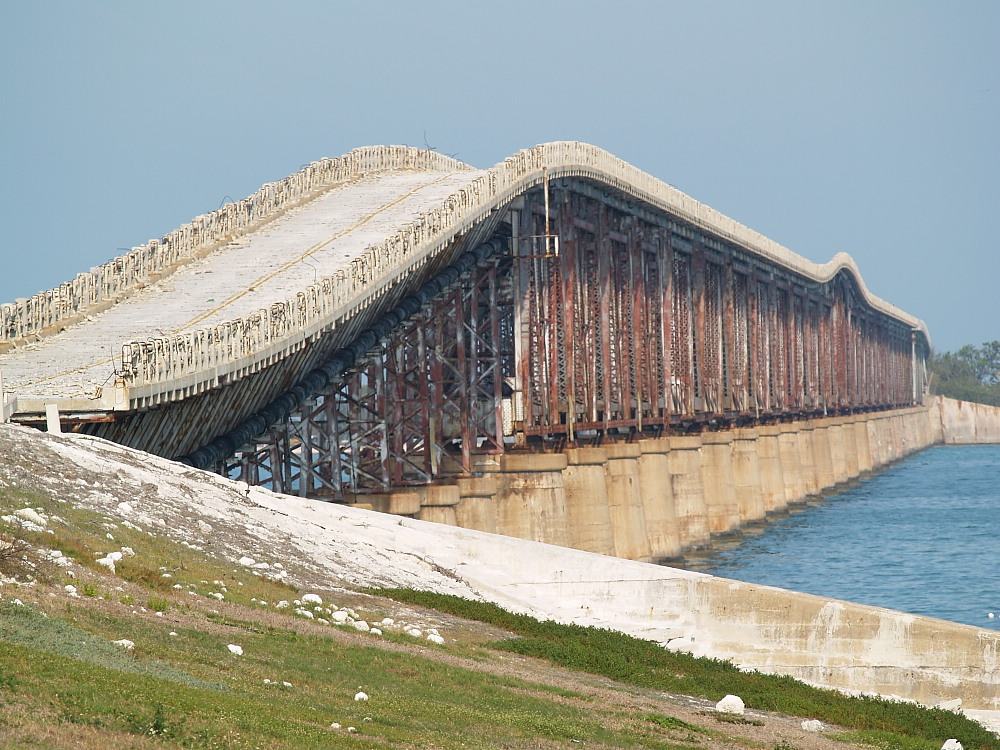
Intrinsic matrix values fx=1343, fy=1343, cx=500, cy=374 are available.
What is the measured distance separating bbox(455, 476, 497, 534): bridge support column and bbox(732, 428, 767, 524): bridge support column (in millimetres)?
42017

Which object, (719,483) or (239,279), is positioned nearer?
(239,279)

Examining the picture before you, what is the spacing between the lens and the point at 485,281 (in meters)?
53.3

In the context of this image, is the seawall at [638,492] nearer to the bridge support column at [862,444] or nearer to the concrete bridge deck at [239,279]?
the concrete bridge deck at [239,279]

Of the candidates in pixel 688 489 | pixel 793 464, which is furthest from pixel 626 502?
pixel 793 464

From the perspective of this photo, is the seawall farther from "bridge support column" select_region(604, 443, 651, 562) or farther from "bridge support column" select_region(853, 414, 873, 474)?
"bridge support column" select_region(853, 414, 873, 474)

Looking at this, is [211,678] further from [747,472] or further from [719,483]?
[747,472]

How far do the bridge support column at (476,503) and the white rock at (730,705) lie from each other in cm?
2850

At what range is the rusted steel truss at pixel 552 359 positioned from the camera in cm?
4578

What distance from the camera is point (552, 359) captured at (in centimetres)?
5662

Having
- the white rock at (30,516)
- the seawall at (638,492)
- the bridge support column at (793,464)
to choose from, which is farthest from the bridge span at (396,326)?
the bridge support column at (793,464)

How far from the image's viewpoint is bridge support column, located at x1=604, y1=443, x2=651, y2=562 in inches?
2464

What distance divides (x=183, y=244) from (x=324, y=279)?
10.8 metres

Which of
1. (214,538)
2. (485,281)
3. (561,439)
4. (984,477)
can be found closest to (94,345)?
(214,538)

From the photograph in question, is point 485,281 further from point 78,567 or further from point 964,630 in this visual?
point 78,567
